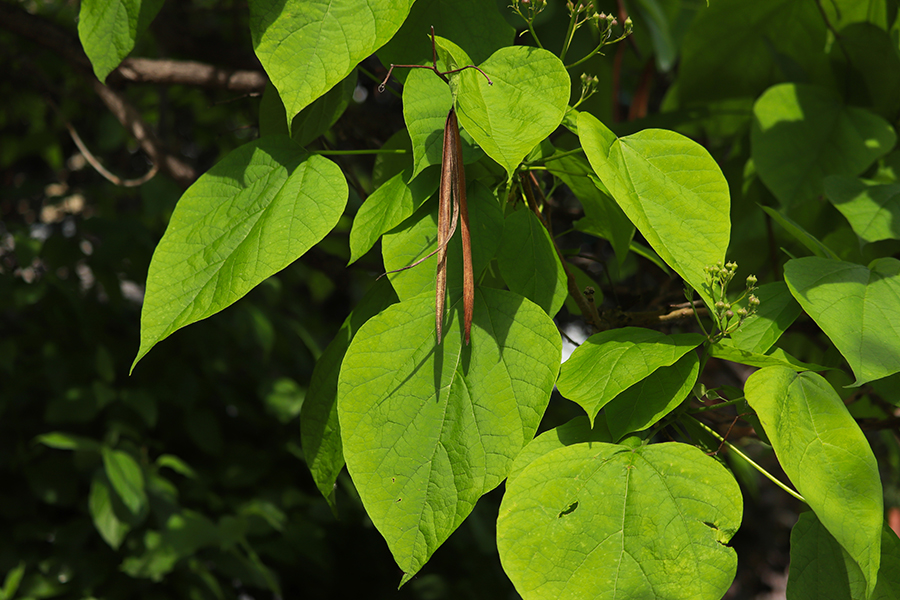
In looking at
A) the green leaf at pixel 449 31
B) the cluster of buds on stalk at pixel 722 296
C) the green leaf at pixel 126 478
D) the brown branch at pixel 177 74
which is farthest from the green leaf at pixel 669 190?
the green leaf at pixel 126 478

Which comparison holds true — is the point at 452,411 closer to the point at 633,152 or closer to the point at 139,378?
the point at 633,152

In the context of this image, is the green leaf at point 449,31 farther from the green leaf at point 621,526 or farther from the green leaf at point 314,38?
the green leaf at point 621,526

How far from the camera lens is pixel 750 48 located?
741mm

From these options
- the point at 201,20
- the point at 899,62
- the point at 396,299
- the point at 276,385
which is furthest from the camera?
the point at 201,20

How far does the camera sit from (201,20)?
156 cm

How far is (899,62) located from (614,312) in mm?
433

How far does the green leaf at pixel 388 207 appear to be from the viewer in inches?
15.4

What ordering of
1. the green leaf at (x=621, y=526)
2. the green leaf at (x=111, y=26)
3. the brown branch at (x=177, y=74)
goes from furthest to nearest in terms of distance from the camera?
the brown branch at (x=177, y=74), the green leaf at (x=111, y=26), the green leaf at (x=621, y=526)

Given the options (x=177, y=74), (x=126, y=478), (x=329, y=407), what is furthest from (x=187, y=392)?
(x=329, y=407)

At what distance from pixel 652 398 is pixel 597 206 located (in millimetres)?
153

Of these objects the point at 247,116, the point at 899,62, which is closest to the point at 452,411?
the point at 899,62

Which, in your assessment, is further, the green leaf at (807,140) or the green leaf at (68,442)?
the green leaf at (68,442)

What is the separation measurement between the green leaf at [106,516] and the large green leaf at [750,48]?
0.94 meters

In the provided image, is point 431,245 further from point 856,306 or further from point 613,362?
point 856,306
